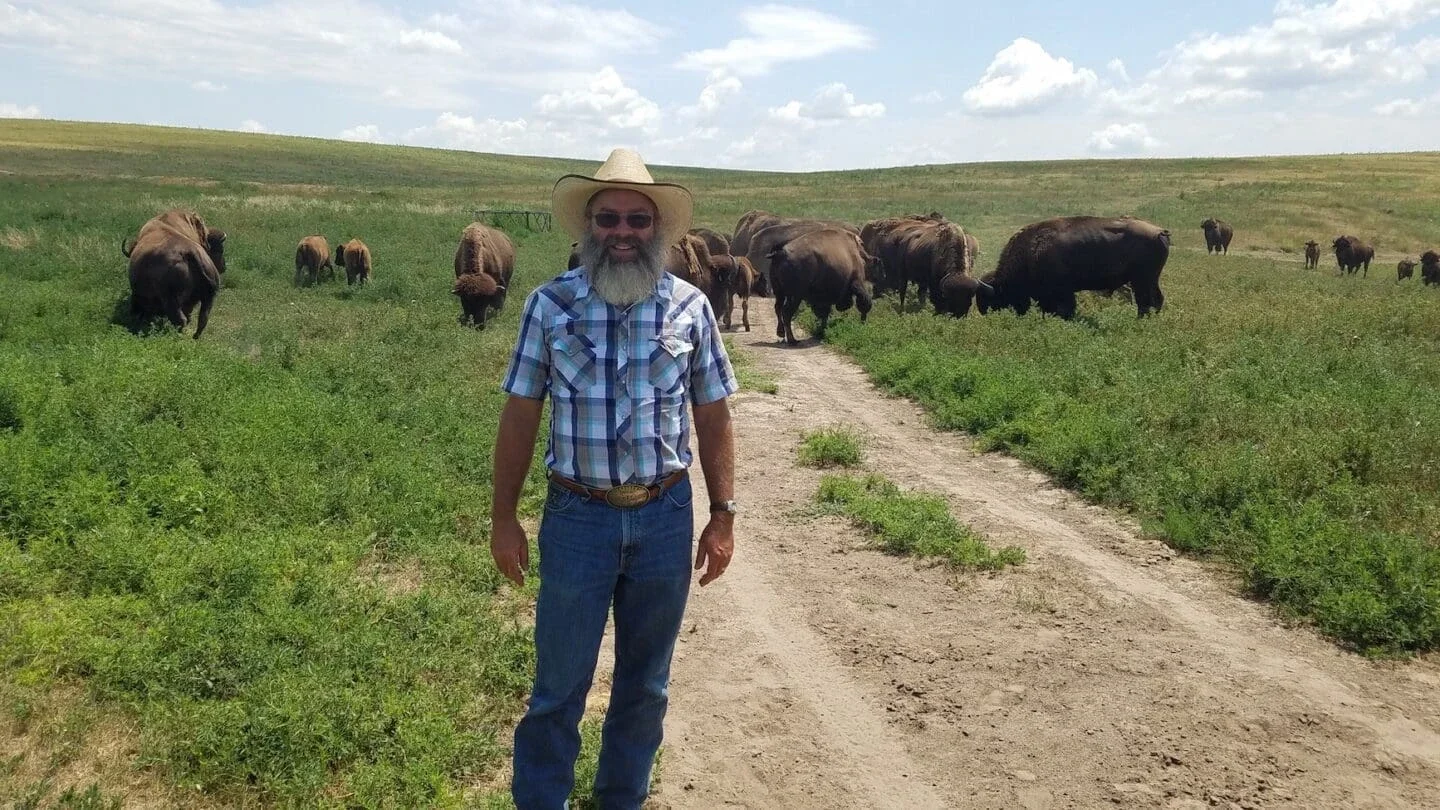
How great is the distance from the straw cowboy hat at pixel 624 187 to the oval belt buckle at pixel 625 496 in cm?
96

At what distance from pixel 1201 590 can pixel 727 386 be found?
4206mm

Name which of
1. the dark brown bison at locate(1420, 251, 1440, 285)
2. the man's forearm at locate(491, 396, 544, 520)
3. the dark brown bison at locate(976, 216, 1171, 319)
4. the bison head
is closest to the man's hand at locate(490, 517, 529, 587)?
the man's forearm at locate(491, 396, 544, 520)

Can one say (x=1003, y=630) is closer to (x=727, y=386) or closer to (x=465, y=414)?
(x=727, y=386)

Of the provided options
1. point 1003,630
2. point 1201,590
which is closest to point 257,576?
point 1003,630

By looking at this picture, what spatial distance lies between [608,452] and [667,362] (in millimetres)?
390

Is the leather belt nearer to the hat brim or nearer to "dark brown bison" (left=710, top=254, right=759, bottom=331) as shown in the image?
the hat brim

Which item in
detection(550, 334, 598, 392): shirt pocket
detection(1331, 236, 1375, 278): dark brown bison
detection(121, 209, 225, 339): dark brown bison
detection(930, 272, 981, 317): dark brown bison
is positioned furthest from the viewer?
detection(1331, 236, 1375, 278): dark brown bison

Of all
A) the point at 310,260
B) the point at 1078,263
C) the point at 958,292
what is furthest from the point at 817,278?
the point at 310,260

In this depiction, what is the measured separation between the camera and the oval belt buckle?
10.9ft

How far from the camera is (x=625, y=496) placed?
3.33 metres

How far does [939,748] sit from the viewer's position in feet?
14.8

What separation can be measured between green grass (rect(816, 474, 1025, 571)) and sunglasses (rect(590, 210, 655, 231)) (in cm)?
408

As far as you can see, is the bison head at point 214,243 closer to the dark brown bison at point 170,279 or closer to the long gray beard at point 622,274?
the dark brown bison at point 170,279

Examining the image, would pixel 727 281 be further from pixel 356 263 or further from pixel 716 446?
pixel 716 446
